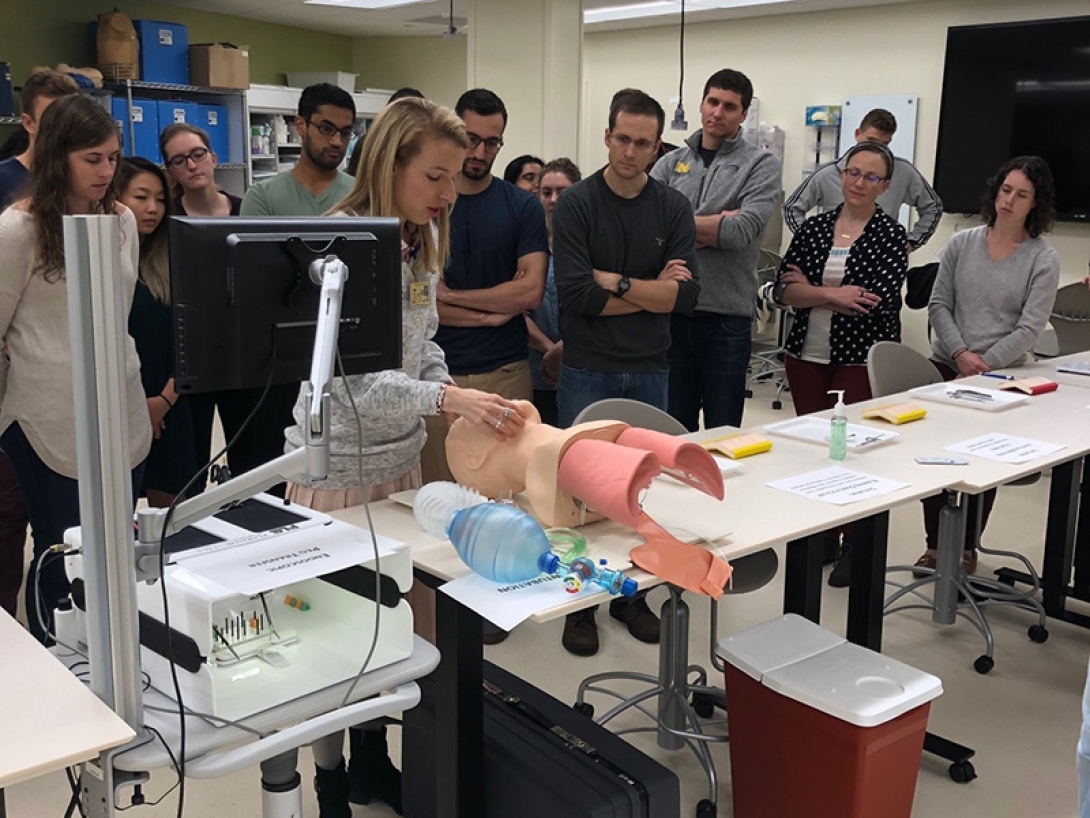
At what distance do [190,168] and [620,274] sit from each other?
1489mm

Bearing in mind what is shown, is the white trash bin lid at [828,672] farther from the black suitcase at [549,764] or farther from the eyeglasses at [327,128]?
the eyeglasses at [327,128]

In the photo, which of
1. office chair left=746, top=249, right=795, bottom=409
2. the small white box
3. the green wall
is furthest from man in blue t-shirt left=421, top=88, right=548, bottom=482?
the small white box

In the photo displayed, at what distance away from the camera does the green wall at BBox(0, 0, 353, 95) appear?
276 inches

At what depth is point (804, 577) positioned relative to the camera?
2.52 m

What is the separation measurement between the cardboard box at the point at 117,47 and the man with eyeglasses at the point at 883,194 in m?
4.61

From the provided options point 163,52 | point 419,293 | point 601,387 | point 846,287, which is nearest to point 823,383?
point 846,287

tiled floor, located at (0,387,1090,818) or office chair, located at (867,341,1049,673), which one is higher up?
office chair, located at (867,341,1049,673)

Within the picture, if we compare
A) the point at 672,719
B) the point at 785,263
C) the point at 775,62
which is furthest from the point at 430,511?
the point at 775,62

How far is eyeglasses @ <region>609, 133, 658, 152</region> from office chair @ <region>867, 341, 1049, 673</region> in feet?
3.31

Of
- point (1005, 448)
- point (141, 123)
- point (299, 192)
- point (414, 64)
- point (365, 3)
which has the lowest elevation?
point (1005, 448)

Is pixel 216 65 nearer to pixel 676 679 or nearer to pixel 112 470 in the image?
pixel 676 679

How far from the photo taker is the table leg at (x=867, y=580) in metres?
2.41

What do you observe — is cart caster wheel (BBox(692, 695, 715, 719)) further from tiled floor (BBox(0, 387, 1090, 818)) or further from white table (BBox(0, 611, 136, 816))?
white table (BBox(0, 611, 136, 816))

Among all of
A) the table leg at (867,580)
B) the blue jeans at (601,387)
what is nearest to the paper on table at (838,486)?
the table leg at (867,580)
